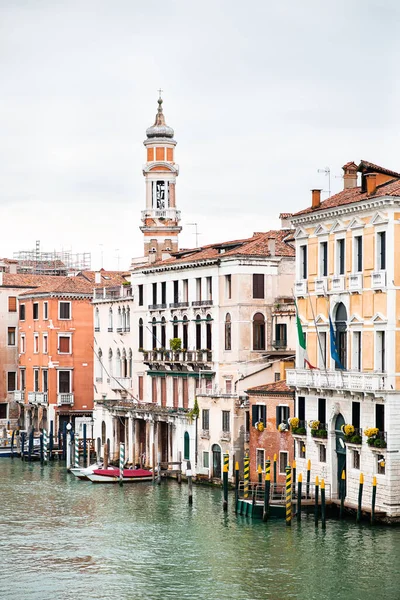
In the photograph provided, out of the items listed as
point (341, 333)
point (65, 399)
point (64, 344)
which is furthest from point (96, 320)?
point (341, 333)

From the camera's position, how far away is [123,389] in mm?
61125

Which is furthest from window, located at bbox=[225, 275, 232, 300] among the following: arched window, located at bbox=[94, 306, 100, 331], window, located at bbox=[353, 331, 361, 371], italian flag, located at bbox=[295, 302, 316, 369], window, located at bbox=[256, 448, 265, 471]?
arched window, located at bbox=[94, 306, 100, 331]

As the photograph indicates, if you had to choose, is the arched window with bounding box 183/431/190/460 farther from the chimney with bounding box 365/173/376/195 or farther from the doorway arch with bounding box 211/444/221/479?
the chimney with bounding box 365/173/376/195

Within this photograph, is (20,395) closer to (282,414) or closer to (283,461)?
(282,414)

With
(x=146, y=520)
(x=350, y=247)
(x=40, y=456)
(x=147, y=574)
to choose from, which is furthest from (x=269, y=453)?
(x=40, y=456)

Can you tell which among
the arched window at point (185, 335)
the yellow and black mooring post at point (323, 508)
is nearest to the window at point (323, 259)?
the yellow and black mooring post at point (323, 508)

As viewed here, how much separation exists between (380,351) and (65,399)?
3311 cm

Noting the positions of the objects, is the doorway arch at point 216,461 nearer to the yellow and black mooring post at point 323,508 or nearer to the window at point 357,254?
the yellow and black mooring post at point 323,508

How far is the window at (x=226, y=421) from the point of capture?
4941 cm

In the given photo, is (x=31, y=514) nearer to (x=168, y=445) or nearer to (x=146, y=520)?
(x=146, y=520)

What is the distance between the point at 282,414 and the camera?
45.9 metres

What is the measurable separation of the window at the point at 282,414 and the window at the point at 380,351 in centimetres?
739

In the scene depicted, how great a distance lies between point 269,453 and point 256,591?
15.6 m

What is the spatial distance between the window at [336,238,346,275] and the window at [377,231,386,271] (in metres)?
2.12
